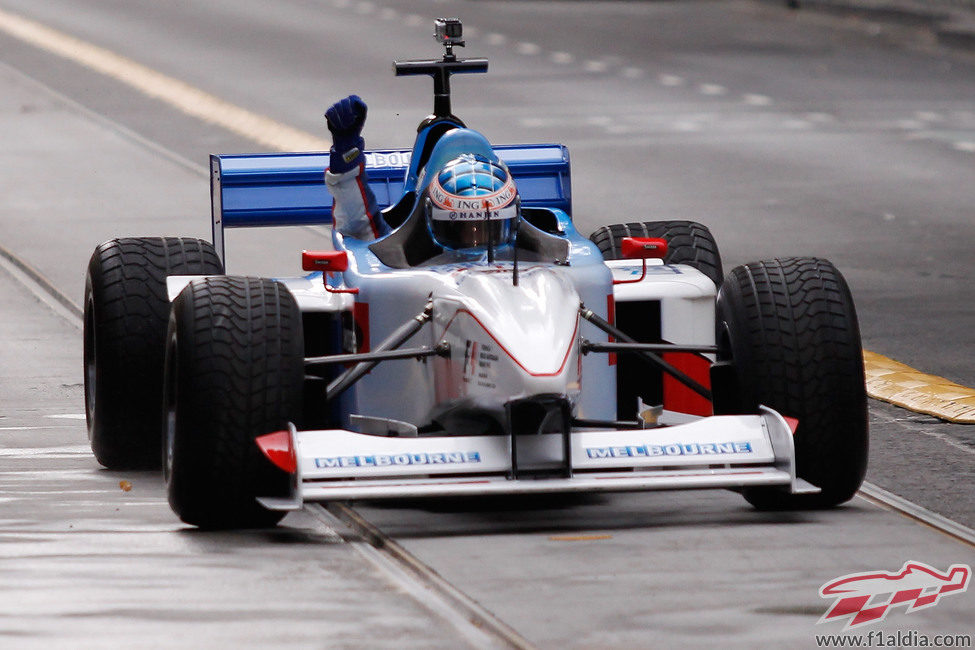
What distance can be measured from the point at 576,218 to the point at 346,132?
858cm

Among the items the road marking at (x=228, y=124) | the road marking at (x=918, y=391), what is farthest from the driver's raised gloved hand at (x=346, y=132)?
the road marking at (x=228, y=124)

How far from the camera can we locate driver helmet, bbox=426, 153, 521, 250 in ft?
30.3

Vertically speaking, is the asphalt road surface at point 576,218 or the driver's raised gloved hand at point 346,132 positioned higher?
the driver's raised gloved hand at point 346,132

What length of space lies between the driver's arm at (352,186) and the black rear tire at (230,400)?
4.48 feet

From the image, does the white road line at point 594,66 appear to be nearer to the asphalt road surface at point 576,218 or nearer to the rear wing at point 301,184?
the asphalt road surface at point 576,218

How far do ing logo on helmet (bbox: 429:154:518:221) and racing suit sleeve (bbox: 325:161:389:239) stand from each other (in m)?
0.43

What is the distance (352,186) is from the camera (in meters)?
9.77

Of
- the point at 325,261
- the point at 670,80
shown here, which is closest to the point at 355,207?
the point at 325,261

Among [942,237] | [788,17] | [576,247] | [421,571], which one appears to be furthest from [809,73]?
[421,571]

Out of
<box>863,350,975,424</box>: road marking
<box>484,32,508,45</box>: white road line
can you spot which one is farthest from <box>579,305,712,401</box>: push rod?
<box>484,32,508,45</box>: white road line

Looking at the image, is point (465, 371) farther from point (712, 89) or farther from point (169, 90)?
point (712, 89)

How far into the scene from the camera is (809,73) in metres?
29.6

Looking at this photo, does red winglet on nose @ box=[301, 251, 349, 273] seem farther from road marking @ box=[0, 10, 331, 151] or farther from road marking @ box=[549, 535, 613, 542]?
road marking @ box=[0, 10, 331, 151]

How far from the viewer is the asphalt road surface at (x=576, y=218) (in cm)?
730
